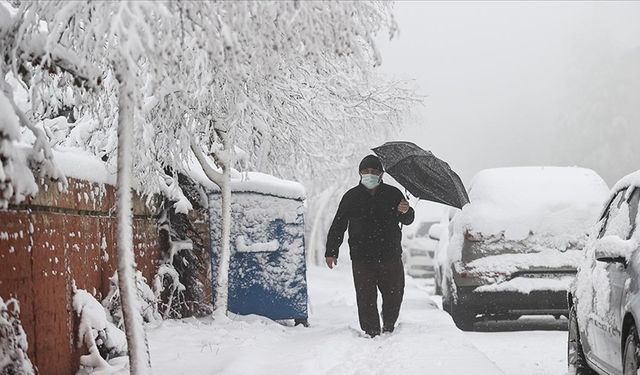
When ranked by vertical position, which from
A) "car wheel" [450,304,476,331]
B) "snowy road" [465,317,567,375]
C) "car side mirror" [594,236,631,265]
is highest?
"car side mirror" [594,236,631,265]

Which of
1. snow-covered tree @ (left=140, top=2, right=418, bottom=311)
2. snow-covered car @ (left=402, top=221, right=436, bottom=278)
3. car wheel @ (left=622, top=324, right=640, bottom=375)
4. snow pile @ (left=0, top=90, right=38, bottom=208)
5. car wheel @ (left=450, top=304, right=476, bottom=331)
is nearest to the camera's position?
snow-covered tree @ (left=140, top=2, right=418, bottom=311)

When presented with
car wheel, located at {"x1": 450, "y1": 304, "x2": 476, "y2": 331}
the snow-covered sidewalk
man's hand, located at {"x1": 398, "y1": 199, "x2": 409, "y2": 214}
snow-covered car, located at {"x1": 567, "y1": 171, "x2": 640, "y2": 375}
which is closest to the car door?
snow-covered car, located at {"x1": 567, "y1": 171, "x2": 640, "y2": 375}

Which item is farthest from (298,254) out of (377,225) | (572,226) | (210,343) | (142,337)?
(142,337)

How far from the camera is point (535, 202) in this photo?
970 cm

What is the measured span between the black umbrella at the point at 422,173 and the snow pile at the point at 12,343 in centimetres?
534

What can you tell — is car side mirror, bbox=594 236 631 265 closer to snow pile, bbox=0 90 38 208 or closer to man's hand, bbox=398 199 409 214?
snow pile, bbox=0 90 38 208

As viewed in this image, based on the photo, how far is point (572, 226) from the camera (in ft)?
31.1

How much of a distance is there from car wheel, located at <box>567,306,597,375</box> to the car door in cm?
74

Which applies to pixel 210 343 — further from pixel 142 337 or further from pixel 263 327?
pixel 142 337

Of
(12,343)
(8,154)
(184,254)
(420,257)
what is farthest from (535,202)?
(420,257)

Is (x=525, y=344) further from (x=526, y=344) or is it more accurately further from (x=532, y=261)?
(x=532, y=261)

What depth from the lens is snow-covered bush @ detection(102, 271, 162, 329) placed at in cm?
672

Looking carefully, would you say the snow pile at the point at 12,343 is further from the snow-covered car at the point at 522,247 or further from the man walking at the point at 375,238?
the snow-covered car at the point at 522,247

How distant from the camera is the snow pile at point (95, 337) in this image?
18.9 ft
